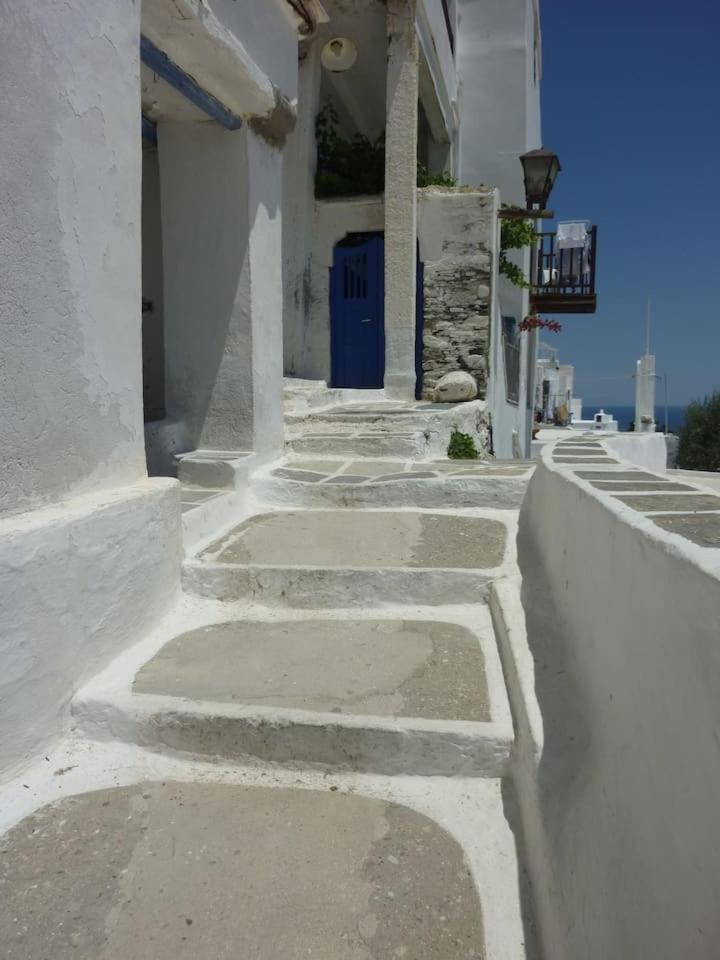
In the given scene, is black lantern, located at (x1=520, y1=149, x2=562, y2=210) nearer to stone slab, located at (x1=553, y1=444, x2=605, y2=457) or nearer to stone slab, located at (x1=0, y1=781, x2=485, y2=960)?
stone slab, located at (x1=553, y1=444, x2=605, y2=457)

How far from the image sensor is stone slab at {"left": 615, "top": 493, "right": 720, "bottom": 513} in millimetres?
1863

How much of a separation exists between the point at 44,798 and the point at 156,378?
12.6 ft

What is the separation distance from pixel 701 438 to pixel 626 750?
21.3 meters

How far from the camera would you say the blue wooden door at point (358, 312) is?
9414 millimetres

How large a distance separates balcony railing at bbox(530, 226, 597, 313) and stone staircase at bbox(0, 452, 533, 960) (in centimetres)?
1176

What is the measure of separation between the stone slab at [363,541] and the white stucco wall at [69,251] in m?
0.77

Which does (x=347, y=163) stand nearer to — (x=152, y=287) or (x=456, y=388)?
(x=456, y=388)

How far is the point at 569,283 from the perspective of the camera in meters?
14.0

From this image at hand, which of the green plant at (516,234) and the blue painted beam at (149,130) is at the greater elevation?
the green plant at (516,234)

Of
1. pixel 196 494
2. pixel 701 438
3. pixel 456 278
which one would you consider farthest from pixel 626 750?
pixel 701 438

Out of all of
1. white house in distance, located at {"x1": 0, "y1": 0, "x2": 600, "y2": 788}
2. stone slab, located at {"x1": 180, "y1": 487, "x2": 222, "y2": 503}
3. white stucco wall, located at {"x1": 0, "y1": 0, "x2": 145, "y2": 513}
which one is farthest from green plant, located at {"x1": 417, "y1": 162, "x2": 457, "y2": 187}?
white stucco wall, located at {"x1": 0, "y1": 0, "x2": 145, "y2": 513}

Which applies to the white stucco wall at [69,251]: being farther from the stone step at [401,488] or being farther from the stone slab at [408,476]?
the stone slab at [408,476]

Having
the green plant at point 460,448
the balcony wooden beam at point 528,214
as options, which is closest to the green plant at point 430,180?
the balcony wooden beam at point 528,214

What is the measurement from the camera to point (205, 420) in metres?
4.55
